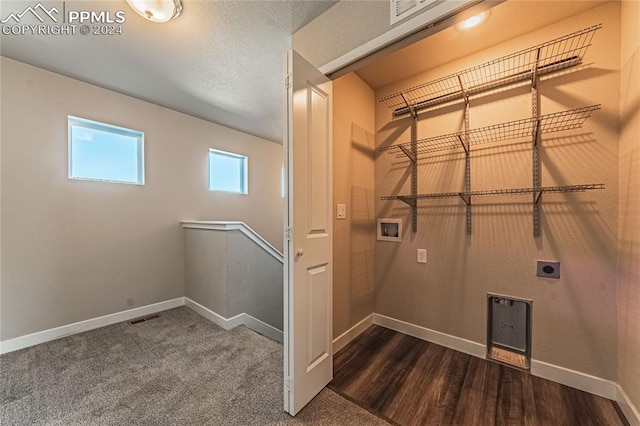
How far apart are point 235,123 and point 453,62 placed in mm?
2948

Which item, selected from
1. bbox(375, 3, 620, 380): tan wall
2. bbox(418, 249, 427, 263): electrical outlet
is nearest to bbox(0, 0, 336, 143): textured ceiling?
bbox(375, 3, 620, 380): tan wall

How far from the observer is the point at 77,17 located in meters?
1.71

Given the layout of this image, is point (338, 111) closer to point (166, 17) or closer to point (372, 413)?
point (166, 17)

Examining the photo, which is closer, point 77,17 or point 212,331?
point 77,17

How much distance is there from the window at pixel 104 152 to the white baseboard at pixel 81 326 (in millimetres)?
1524

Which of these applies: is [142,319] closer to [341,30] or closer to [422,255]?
[422,255]

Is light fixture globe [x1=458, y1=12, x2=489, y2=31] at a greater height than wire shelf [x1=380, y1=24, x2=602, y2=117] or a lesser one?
greater

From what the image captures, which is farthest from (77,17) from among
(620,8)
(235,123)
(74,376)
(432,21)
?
(620,8)

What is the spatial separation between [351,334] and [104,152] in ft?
11.0

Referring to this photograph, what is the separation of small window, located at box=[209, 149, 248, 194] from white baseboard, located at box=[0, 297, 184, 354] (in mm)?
1706

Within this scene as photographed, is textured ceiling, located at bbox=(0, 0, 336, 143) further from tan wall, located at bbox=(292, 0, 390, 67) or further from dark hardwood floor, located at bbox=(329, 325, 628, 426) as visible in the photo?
dark hardwood floor, located at bbox=(329, 325, 628, 426)

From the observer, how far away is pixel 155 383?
1.71 meters

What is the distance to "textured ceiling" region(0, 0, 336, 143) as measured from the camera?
162 cm

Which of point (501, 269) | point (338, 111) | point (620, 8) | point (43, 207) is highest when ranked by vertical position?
point (620, 8)
